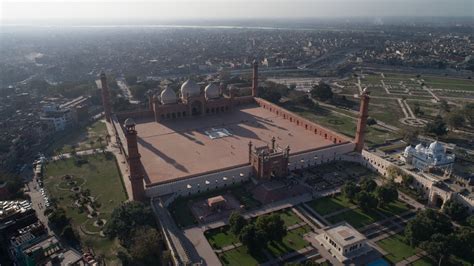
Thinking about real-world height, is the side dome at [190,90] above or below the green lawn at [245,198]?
above

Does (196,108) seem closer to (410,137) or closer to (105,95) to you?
(105,95)

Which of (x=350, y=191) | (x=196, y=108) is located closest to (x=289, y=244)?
(x=350, y=191)

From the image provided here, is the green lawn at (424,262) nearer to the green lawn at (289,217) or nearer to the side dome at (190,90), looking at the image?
the green lawn at (289,217)

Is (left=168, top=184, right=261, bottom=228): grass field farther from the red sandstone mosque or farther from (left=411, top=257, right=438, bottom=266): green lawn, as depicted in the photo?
(left=411, top=257, right=438, bottom=266): green lawn

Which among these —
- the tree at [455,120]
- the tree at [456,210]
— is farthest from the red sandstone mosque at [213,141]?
the tree at [455,120]

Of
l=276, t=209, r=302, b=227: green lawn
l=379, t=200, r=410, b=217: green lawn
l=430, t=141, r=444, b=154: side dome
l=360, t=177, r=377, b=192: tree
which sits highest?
l=430, t=141, r=444, b=154: side dome

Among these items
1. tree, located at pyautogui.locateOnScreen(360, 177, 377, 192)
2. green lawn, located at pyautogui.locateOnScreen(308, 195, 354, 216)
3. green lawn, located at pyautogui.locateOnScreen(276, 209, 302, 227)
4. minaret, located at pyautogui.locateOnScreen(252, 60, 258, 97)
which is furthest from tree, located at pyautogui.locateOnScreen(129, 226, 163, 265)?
minaret, located at pyautogui.locateOnScreen(252, 60, 258, 97)
